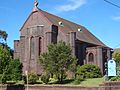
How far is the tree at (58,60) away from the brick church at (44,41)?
12.7 metres

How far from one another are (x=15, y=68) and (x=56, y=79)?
27.5 feet

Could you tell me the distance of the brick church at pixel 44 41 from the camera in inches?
2719

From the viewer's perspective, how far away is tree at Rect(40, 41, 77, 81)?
53625 millimetres

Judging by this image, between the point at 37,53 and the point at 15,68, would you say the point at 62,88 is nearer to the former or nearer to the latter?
the point at 15,68

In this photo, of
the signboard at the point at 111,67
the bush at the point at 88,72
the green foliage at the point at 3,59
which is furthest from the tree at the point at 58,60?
the signboard at the point at 111,67

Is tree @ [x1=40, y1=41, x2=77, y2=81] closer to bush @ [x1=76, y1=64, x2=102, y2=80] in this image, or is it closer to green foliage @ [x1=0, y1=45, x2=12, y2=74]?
bush @ [x1=76, y1=64, x2=102, y2=80]

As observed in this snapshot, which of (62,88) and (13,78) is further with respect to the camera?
(13,78)

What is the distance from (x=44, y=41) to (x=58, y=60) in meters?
15.9

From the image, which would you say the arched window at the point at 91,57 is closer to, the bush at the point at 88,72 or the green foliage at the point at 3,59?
the bush at the point at 88,72

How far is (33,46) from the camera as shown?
7150 cm

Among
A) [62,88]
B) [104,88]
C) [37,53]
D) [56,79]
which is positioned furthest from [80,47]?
[104,88]

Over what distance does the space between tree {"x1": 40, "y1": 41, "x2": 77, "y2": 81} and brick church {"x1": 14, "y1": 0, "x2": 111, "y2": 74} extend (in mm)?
12687

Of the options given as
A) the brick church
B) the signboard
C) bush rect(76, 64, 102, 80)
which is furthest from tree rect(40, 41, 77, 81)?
the signboard

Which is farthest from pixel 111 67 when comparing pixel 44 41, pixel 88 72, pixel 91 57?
pixel 91 57
